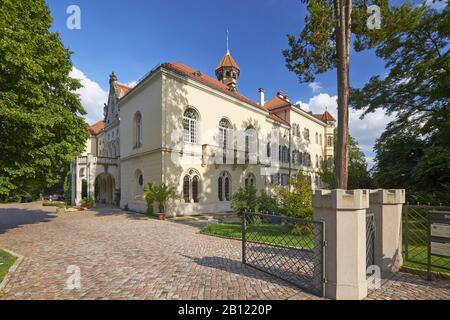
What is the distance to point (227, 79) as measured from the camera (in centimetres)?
3173

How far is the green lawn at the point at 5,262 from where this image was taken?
5771mm

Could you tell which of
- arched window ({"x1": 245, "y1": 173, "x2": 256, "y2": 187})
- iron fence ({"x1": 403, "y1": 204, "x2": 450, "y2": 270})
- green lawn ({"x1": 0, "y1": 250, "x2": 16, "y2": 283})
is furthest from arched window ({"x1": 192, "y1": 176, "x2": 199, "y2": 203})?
iron fence ({"x1": 403, "y1": 204, "x2": 450, "y2": 270})

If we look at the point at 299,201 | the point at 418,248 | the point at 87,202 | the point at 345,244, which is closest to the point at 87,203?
the point at 87,202

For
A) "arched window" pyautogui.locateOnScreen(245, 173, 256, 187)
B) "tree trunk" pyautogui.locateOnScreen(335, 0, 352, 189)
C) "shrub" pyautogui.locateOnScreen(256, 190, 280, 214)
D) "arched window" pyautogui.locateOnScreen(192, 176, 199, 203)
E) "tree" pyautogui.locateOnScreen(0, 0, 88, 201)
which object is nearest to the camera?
"tree" pyautogui.locateOnScreen(0, 0, 88, 201)

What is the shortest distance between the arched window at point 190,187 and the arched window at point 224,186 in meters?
2.59

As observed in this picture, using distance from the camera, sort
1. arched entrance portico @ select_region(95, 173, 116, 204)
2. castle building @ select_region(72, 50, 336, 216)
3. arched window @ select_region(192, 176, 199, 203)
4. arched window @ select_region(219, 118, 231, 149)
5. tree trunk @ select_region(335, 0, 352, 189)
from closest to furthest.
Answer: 1. tree trunk @ select_region(335, 0, 352, 189)
2. castle building @ select_region(72, 50, 336, 216)
3. arched window @ select_region(192, 176, 199, 203)
4. arched window @ select_region(219, 118, 231, 149)
5. arched entrance portico @ select_region(95, 173, 116, 204)

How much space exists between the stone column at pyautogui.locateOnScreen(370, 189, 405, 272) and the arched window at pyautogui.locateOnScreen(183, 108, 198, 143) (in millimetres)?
15438

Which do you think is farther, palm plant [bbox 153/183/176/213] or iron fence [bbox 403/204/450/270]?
palm plant [bbox 153/183/176/213]

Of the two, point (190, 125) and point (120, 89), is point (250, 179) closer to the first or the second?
point (190, 125)

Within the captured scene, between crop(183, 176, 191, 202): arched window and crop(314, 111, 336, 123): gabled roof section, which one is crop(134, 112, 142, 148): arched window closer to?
crop(183, 176, 191, 202): arched window

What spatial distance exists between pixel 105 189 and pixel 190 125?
59.9 ft

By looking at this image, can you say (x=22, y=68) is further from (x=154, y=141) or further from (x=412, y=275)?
(x=412, y=275)

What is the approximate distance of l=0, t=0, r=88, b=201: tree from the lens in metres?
8.18

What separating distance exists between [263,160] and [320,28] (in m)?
17.9
